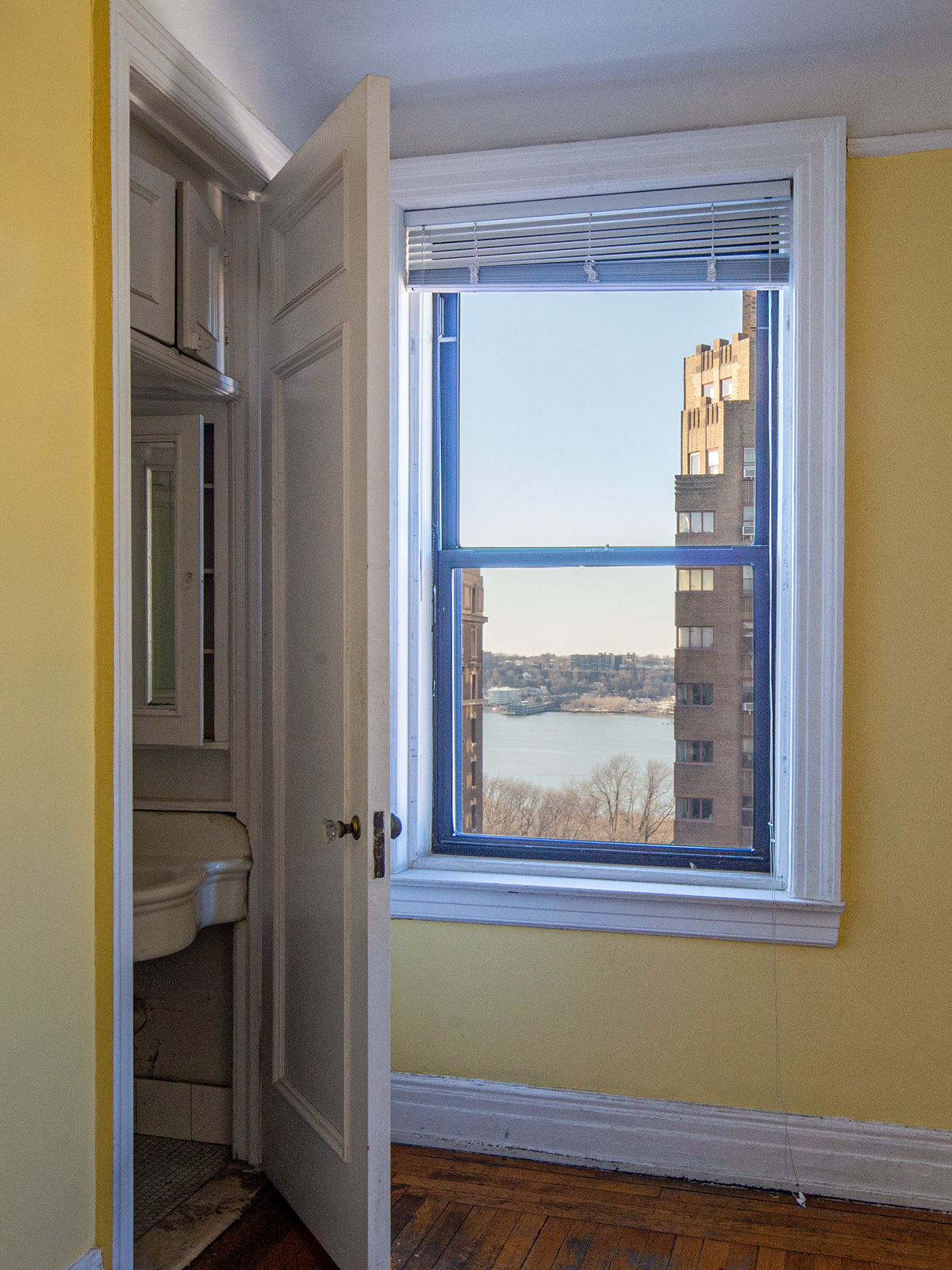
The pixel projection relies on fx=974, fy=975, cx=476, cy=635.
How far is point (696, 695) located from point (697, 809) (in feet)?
1.07

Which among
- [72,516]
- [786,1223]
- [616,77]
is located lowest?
[786,1223]

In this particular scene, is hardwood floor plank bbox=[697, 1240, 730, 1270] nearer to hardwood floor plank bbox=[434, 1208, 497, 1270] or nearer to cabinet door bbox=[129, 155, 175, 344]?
hardwood floor plank bbox=[434, 1208, 497, 1270]

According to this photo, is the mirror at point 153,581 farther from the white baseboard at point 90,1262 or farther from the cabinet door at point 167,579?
A: the white baseboard at point 90,1262

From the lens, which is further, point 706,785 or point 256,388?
point 706,785

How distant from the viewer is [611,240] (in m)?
2.72

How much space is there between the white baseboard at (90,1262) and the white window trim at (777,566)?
1.16 metres

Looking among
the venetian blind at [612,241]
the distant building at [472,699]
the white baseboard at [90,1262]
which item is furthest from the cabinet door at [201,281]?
the white baseboard at [90,1262]

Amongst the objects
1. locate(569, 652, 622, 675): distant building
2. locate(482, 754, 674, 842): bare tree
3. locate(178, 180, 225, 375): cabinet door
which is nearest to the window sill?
locate(482, 754, 674, 842): bare tree

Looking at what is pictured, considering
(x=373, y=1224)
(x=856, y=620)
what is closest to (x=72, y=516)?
(x=373, y=1224)

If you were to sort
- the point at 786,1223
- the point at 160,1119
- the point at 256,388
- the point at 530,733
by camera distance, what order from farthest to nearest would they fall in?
the point at 530,733
the point at 160,1119
the point at 256,388
the point at 786,1223

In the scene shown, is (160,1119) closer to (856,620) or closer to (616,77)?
(856,620)

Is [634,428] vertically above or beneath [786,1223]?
above

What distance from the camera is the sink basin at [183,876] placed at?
221cm

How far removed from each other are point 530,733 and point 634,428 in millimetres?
946
